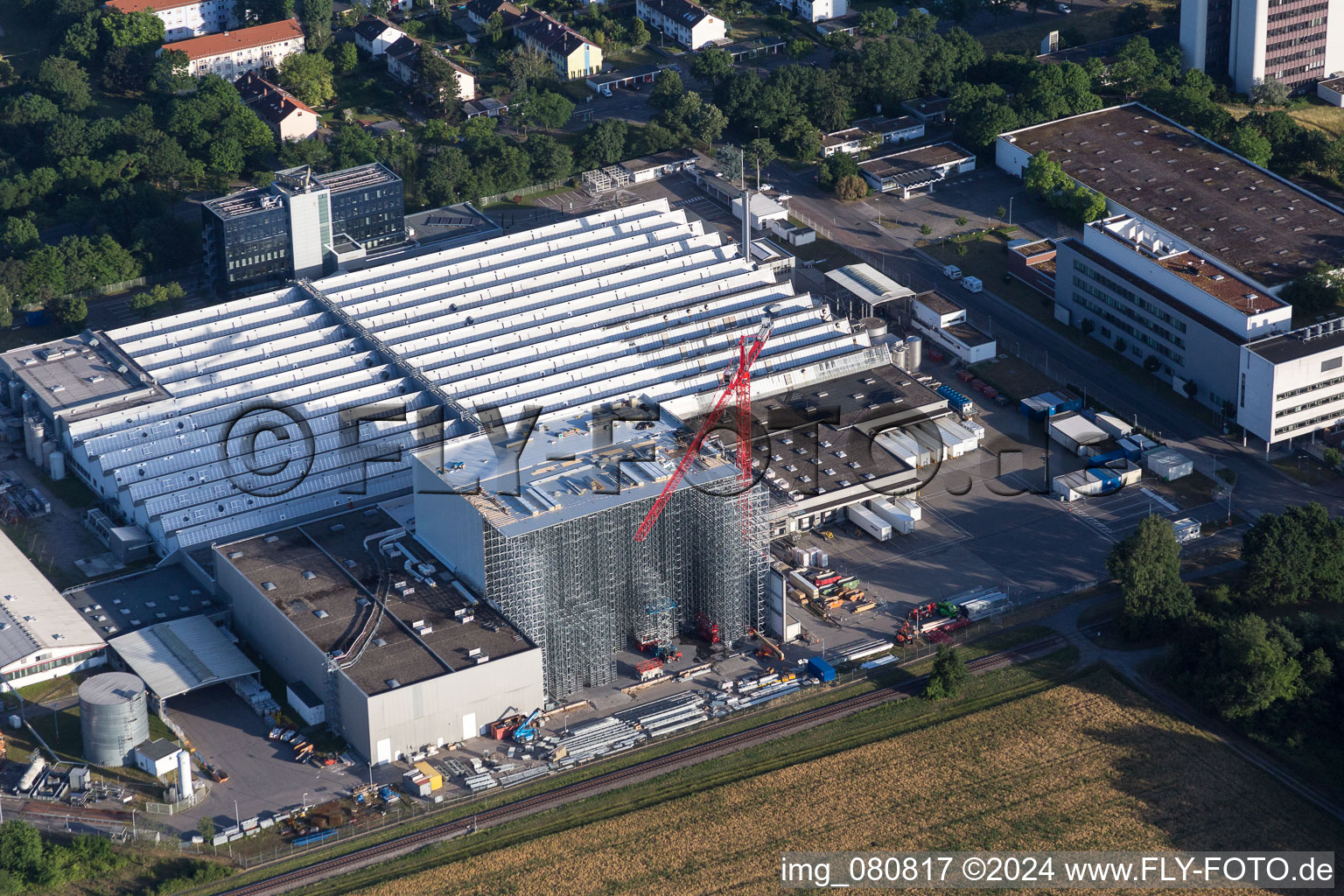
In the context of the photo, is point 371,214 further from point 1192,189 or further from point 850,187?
point 1192,189

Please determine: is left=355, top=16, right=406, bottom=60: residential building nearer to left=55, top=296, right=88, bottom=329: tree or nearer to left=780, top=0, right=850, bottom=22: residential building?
left=780, top=0, right=850, bottom=22: residential building

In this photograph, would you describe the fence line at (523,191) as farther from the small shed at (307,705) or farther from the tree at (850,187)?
the small shed at (307,705)

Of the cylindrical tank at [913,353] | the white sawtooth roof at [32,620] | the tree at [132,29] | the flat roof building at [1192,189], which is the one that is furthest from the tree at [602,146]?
the white sawtooth roof at [32,620]

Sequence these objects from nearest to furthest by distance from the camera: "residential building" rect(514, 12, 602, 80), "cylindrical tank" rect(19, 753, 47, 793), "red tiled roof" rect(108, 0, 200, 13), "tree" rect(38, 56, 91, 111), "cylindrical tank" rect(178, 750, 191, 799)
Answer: "cylindrical tank" rect(178, 750, 191, 799), "cylindrical tank" rect(19, 753, 47, 793), "tree" rect(38, 56, 91, 111), "residential building" rect(514, 12, 602, 80), "red tiled roof" rect(108, 0, 200, 13)

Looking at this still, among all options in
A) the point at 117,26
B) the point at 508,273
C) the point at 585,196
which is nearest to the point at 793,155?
the point at 585,196

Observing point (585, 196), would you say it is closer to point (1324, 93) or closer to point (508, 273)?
point (508, 273)

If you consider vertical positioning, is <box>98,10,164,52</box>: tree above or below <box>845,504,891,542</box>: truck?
above

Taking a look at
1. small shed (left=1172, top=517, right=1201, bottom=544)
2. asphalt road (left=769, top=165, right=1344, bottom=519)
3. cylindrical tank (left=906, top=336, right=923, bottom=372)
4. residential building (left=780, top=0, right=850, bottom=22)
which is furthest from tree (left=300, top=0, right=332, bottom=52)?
small shed (left=1172, top=517, right=1201, bottom=544)
